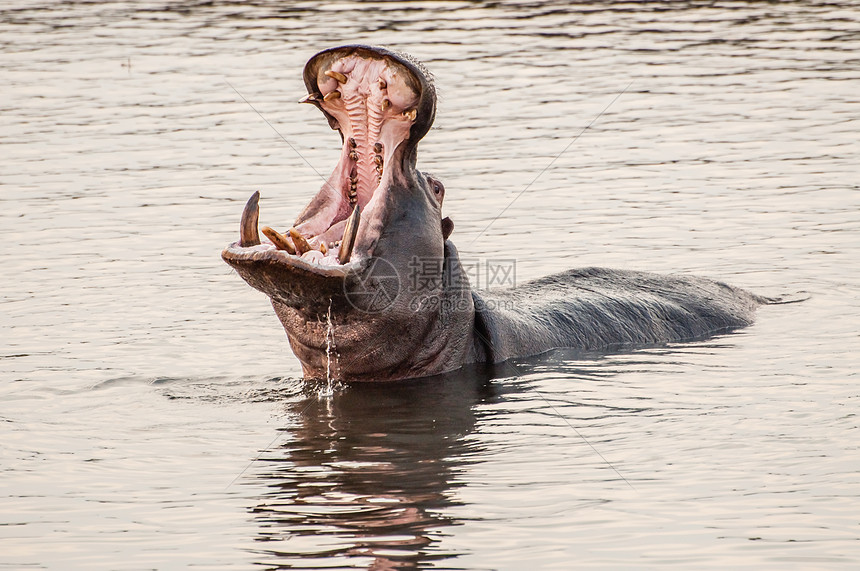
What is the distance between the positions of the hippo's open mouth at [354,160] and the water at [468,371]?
1055 millimetres

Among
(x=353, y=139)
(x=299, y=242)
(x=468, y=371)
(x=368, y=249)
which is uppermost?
(x=353, y=139)

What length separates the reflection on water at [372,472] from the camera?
6.07m

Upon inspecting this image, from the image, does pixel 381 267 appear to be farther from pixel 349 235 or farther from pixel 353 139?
pixel 353 139

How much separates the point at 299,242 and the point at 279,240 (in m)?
0.17

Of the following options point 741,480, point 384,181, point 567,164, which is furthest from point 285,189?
point 741,480

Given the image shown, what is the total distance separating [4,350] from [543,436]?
4350 mm

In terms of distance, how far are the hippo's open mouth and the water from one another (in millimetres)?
1055

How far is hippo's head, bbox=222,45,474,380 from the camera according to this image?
791 cm

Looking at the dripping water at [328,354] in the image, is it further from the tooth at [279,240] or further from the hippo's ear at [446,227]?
the hippo's ear at [446,227]

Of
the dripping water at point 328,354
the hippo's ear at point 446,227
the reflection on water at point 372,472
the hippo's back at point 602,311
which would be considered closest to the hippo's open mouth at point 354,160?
the dripping water at point 328,354

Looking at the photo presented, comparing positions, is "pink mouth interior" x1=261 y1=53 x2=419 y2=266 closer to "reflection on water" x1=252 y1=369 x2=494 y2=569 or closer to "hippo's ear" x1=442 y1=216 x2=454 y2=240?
"hippo's ear" x1=442 y1=216 x2=454 y2=240

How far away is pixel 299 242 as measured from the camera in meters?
7.98

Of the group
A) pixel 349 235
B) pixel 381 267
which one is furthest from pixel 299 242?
pixel 381 267

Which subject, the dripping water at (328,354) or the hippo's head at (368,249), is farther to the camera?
the dripping water at (328,354)
